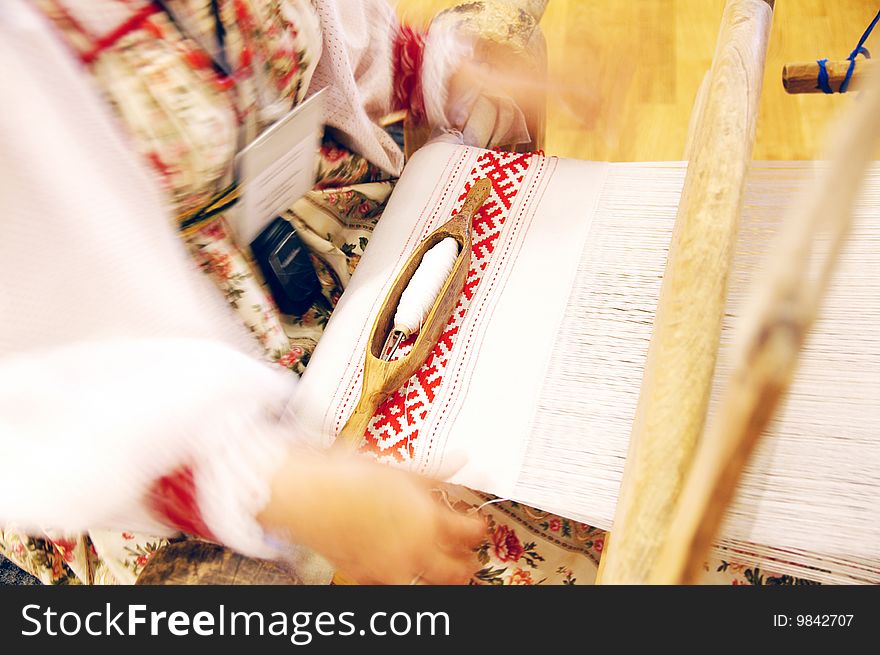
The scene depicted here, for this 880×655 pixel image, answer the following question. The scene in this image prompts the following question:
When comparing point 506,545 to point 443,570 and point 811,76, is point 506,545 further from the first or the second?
point 811,76

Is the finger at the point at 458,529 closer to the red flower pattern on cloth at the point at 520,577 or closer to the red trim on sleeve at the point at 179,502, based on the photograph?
the red flower pattern on cloth at the point at 520,577

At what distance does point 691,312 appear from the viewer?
17.4 inches

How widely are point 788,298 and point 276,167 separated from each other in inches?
23.7

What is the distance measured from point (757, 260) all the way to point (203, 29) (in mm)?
575

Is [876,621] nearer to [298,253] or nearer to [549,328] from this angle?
[549,328]

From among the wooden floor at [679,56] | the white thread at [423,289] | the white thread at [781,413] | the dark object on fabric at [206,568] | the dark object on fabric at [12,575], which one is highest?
the white thread at [423,289]

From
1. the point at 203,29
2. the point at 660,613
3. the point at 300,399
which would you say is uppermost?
the point at 203,29

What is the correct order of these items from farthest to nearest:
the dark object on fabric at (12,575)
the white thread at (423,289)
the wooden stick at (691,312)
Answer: the dark object on fabric at (12,575) < the white thread at (423,289) < the wooden stick at (691,312)

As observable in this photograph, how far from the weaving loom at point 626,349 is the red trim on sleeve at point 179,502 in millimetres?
162

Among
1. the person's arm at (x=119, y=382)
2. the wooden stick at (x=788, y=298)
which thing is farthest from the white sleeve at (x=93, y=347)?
the wooden stick at (x=788, y=298)

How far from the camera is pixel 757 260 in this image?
72cm

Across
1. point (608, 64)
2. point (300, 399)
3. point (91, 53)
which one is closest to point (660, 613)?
point (300, 399)

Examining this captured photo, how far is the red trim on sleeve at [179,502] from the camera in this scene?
1.78ft

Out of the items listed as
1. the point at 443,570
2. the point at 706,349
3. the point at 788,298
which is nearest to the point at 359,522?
the point at 443,570
